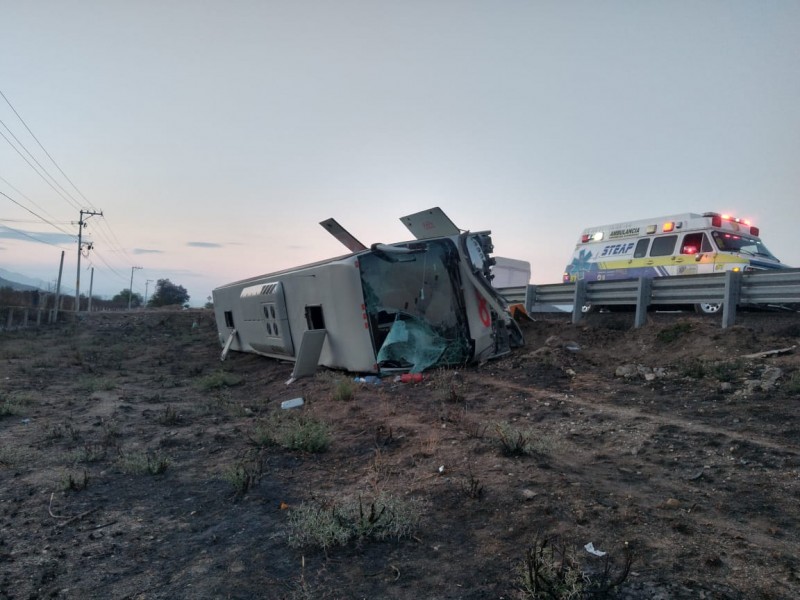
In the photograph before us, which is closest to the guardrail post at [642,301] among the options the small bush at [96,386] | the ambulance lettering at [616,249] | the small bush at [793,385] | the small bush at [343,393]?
the ambulance lettering at [616,249]

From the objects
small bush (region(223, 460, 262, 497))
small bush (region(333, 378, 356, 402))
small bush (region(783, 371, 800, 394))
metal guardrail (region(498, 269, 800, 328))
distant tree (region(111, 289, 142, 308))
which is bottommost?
small bush (region(223, 460, 262, 497))

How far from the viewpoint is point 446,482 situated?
4.32 metres

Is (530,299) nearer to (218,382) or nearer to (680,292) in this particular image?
(680,292)

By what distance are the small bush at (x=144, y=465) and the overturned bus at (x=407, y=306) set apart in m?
5.10

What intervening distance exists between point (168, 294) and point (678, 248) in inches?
3090

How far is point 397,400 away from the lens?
799 cm

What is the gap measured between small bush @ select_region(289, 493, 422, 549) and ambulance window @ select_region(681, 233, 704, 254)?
11.9 m

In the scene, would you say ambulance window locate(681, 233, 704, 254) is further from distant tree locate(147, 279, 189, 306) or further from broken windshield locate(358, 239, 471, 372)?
distant tree locate(147, 279, 189, 306)

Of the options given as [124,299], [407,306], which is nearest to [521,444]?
[407,306]

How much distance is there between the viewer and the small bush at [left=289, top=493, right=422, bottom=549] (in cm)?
344

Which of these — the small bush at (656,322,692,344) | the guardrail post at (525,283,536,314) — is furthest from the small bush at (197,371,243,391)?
the small bush at (656,322,692,344)

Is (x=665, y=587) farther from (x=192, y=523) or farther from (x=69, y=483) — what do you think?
(x=69, y=483)

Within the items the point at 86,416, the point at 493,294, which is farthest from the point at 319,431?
the point at 493,294

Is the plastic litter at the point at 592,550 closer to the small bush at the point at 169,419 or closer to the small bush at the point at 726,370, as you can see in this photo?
the small bush at the point at 726,370
